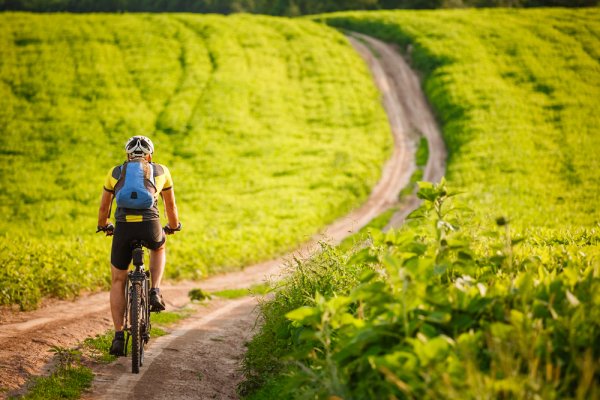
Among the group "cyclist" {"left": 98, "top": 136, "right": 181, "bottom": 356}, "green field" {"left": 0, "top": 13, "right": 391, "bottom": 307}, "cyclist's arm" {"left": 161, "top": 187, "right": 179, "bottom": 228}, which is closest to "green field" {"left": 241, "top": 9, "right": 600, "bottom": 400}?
"cyclist" {"left": 98, "top": 136, "right": 181, "bottom": 356}

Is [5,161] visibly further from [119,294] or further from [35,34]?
[119,294]

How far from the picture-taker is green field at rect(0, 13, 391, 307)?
20500 mm

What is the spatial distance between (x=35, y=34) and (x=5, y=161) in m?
22.0

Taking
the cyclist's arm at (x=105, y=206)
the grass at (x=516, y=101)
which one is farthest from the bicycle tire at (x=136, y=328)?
the grass at (x=516, y=101)

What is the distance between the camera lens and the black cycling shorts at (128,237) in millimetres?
7867

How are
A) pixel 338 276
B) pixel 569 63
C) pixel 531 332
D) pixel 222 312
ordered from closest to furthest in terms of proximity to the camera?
pixel 531 332
pixel 338 276
pixel 222 312
pixel 569 63

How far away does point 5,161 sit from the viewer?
30844 millimetres

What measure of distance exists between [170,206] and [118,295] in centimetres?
173

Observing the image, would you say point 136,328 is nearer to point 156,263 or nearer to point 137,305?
point 137,305

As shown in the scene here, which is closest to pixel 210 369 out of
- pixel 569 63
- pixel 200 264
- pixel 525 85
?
pixel 200 264

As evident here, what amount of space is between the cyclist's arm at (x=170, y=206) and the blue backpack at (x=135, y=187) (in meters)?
0.79

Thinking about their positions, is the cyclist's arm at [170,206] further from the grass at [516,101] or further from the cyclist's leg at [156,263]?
the grass at [516,101]

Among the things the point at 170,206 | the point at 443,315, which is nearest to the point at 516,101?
the point at 170,206

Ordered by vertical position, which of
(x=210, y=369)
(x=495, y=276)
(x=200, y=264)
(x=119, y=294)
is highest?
(x=495, y=276)
